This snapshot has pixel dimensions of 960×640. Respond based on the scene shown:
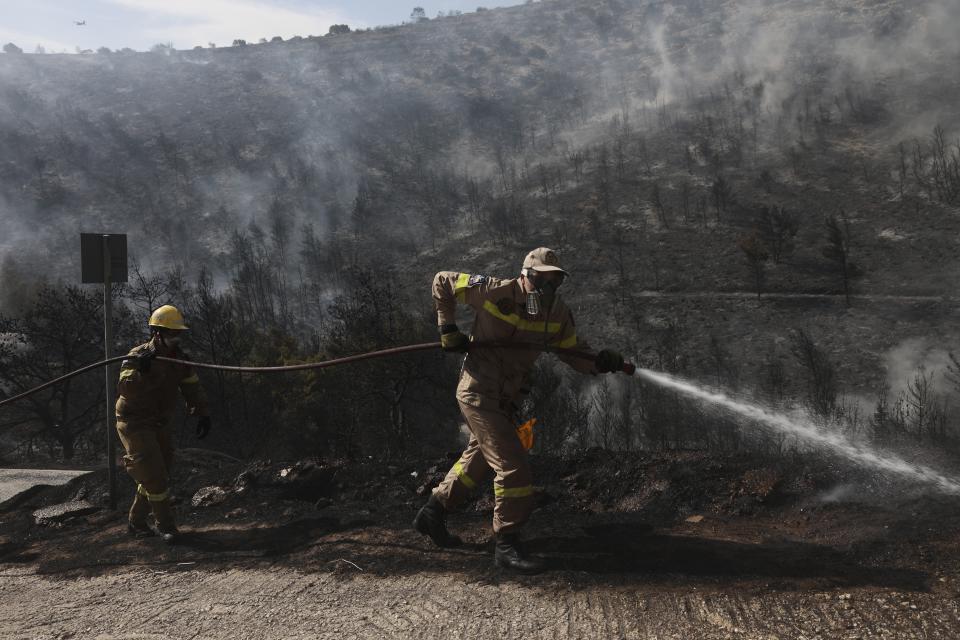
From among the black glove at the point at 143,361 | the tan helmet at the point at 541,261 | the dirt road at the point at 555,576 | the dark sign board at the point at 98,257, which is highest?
the dark sign board at the point at 98,257

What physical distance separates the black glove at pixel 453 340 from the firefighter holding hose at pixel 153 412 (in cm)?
274

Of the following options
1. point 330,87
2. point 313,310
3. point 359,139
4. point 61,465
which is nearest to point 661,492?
point 61,465

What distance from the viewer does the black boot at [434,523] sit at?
454 centimetres

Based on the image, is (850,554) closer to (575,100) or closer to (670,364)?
(670,364)

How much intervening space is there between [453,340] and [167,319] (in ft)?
9.67

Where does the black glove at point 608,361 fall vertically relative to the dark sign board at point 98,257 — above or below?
below

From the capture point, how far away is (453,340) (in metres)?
4.14

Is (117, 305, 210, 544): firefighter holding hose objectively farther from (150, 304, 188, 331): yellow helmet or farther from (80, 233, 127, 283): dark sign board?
(80, 233, 127, 283): dark sign board

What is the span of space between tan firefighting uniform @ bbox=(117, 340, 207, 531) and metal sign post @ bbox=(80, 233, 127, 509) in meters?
1.28

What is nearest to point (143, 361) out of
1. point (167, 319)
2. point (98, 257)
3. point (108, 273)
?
point (167, 319)

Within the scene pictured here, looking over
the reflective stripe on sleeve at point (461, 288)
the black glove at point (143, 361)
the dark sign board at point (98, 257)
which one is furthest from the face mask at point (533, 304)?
the dark sign board at point (98, 257)

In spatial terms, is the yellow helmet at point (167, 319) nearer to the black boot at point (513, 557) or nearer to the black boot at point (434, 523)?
the black boot at point (434, 523)

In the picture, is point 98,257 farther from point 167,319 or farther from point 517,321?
point 517,321

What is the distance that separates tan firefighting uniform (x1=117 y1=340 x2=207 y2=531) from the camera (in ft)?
18.2
